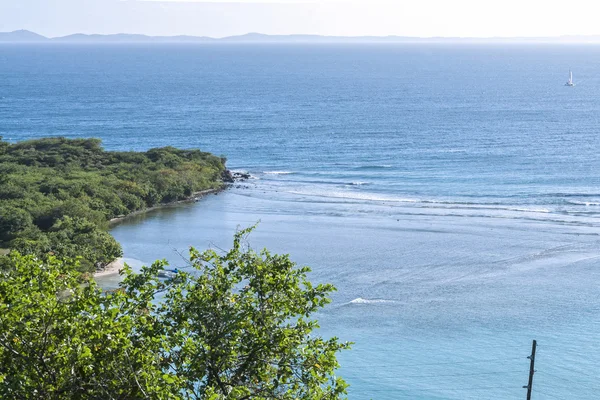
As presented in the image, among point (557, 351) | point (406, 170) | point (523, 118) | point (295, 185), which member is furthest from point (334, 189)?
point (523, 118)

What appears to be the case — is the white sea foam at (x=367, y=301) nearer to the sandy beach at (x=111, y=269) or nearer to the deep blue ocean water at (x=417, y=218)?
the deep blue ocean water at (x=417, y=218)

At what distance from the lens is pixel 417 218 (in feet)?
196

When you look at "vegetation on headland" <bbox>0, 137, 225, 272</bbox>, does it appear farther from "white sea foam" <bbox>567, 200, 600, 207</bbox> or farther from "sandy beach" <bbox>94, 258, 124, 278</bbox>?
"white sea foam" <bbox>567, 200, 600, 207</bbox>

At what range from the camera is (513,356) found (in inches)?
1291

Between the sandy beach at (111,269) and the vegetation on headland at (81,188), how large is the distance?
0.44 m

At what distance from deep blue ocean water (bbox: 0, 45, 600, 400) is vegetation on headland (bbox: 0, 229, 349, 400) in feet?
52.2

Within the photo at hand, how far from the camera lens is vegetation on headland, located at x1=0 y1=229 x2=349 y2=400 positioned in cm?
1216

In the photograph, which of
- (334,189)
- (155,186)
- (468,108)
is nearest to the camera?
(155,186)

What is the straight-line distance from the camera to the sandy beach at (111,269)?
43.2 m

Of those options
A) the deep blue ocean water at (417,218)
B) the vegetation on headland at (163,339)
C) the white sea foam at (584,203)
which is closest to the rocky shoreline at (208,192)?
the deep blue ocean water at (417,218)

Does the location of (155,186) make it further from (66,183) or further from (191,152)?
(191,152)

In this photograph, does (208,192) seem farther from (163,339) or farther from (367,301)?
(163,339)

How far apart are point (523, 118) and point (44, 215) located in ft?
266

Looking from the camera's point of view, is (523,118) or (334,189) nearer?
(334,189)
